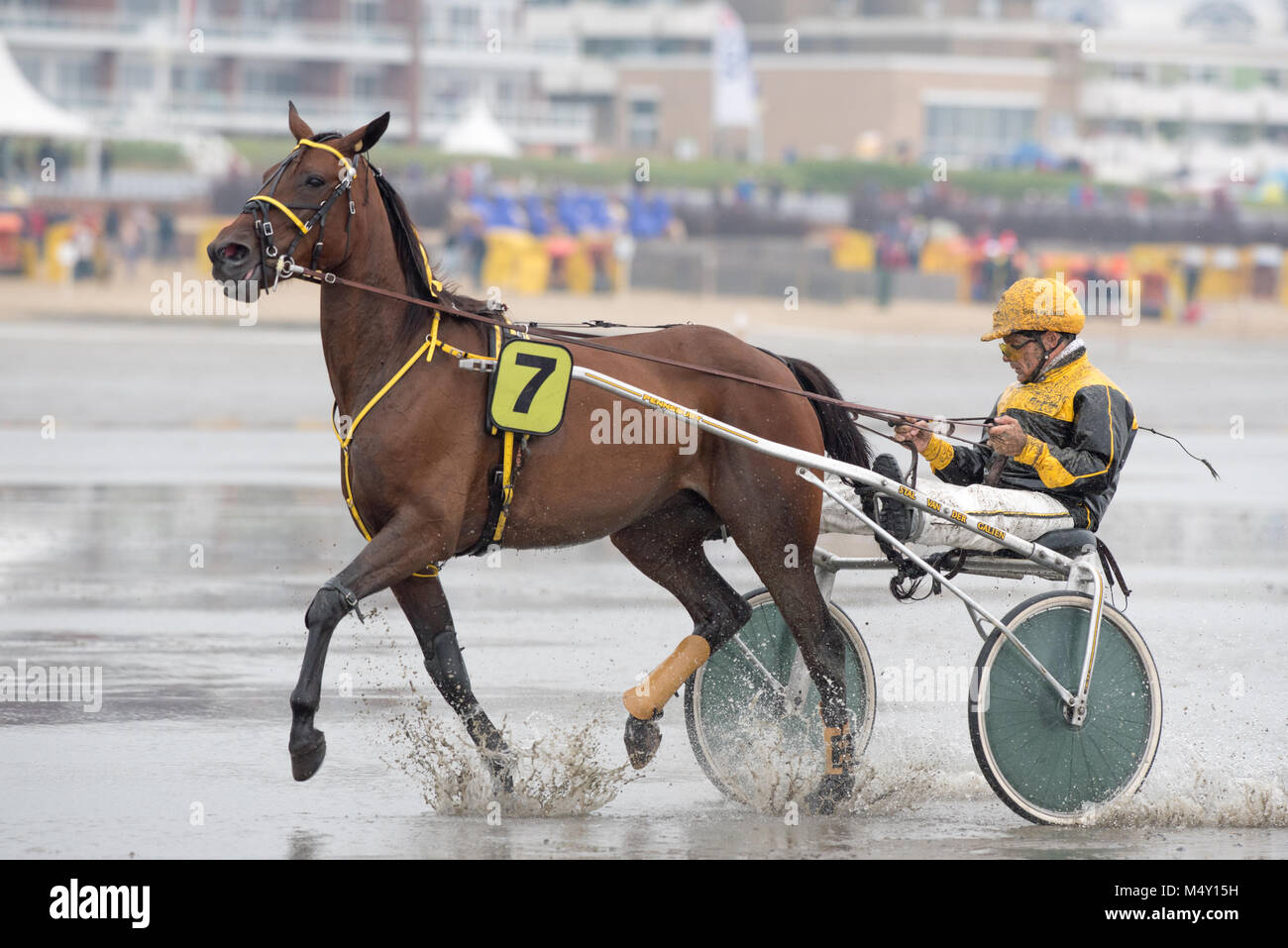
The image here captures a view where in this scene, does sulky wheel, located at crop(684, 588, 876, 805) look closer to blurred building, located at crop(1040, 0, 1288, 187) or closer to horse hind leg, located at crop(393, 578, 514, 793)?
horse hind leg, located at crop(393, 578, 514, 793)

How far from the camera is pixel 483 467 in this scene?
21.1 feet

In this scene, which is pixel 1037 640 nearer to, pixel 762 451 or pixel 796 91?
pixel 762 451

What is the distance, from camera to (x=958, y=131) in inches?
3932

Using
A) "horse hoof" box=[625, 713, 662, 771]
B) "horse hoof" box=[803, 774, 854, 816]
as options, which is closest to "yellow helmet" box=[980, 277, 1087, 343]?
"horse hoof" box=[803, 774, 854, 816]

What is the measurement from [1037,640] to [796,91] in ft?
305

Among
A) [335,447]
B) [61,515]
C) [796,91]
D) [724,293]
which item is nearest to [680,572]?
[61,515]

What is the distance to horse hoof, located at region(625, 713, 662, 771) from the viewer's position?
6.84 metres

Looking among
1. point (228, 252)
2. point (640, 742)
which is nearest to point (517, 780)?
point (640, 742)

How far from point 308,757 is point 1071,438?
276 centimetres

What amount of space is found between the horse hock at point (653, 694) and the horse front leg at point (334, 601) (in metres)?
1.02

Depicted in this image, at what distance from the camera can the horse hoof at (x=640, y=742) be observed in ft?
22.4

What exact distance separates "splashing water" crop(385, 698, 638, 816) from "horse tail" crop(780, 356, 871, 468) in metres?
1.32
